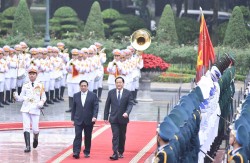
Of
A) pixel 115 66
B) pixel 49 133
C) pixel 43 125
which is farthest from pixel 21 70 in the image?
pixel 49 133

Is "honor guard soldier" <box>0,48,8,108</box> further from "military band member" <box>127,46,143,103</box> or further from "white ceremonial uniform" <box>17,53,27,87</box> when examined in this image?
"military band member" <box>127,46,143,103</box>

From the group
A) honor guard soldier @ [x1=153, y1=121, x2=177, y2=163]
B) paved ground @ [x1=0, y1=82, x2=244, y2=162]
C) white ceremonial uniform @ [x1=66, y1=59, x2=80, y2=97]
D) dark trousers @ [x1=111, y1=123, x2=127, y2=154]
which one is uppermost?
honor guard soldier @ [x1=153, y1=121, x2=177, y2=163]

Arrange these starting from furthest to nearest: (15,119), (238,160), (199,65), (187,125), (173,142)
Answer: (15,119), (199,65), (187,125), (173,142), (238,160)

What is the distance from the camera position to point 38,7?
182ft

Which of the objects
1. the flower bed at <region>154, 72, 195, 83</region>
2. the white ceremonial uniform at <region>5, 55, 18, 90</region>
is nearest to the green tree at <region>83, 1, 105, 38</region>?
the flower bed at <region>154, 72, 195, 83</region>

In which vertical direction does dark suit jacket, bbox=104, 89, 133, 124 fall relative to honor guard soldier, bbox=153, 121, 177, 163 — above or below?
below

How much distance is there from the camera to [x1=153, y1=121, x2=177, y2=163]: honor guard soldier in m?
14.3

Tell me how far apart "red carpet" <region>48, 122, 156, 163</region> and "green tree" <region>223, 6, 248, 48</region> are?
62.4 ft

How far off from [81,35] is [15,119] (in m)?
20.3

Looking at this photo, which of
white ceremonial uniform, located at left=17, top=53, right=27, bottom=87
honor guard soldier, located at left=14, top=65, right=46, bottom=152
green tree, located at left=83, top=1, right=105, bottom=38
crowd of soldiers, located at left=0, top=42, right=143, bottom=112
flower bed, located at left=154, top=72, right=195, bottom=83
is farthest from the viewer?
green tree, located at left=83, top=1, right=105, bottom=38

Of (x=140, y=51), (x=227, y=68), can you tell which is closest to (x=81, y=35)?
(x=140, y=51)

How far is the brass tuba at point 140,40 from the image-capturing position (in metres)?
32.4

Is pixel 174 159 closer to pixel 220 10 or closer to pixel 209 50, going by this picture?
pixel 209 50

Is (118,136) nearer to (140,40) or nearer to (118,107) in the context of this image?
(118,107)
